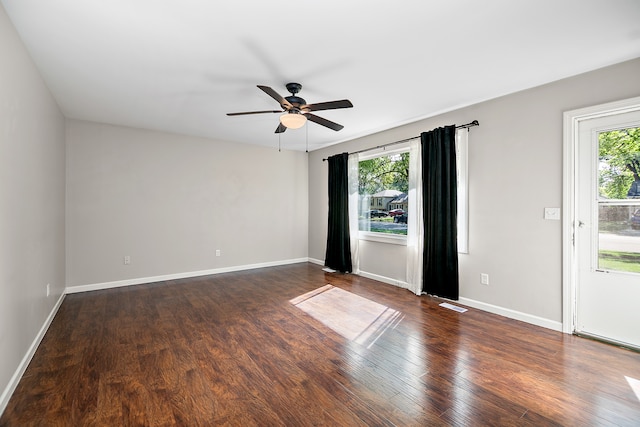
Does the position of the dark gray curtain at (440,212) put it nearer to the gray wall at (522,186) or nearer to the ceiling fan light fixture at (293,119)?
the gray wall at (522,186)

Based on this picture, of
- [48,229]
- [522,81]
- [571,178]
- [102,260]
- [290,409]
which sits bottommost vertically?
[290,409]

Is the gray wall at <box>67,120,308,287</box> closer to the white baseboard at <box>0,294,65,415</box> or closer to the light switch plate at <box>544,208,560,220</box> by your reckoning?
the white baseboard at <box>0,294,65,415</box>

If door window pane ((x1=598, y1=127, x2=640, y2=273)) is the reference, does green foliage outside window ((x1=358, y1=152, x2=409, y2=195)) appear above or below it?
above

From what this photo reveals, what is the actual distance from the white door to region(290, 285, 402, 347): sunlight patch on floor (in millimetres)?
1850

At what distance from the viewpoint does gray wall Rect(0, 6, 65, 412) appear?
6.31 feet

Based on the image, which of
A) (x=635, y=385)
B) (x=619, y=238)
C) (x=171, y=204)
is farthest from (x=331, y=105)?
(x=171, y=204)

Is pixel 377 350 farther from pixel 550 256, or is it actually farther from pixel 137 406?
pixel 550 256

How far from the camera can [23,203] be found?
2.32 m

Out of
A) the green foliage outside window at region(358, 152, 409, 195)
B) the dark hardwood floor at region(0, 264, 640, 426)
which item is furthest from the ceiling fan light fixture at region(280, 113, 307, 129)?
the green foliage outside window at region(358, 152, 409, 195)

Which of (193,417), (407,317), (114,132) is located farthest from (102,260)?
(407,317)

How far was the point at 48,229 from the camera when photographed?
3176 millimetres

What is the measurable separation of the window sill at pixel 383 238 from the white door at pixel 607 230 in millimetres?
2161

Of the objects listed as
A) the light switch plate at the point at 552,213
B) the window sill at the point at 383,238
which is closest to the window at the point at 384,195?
the window sill at the point at 383,238

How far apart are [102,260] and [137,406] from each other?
11.4 ft
